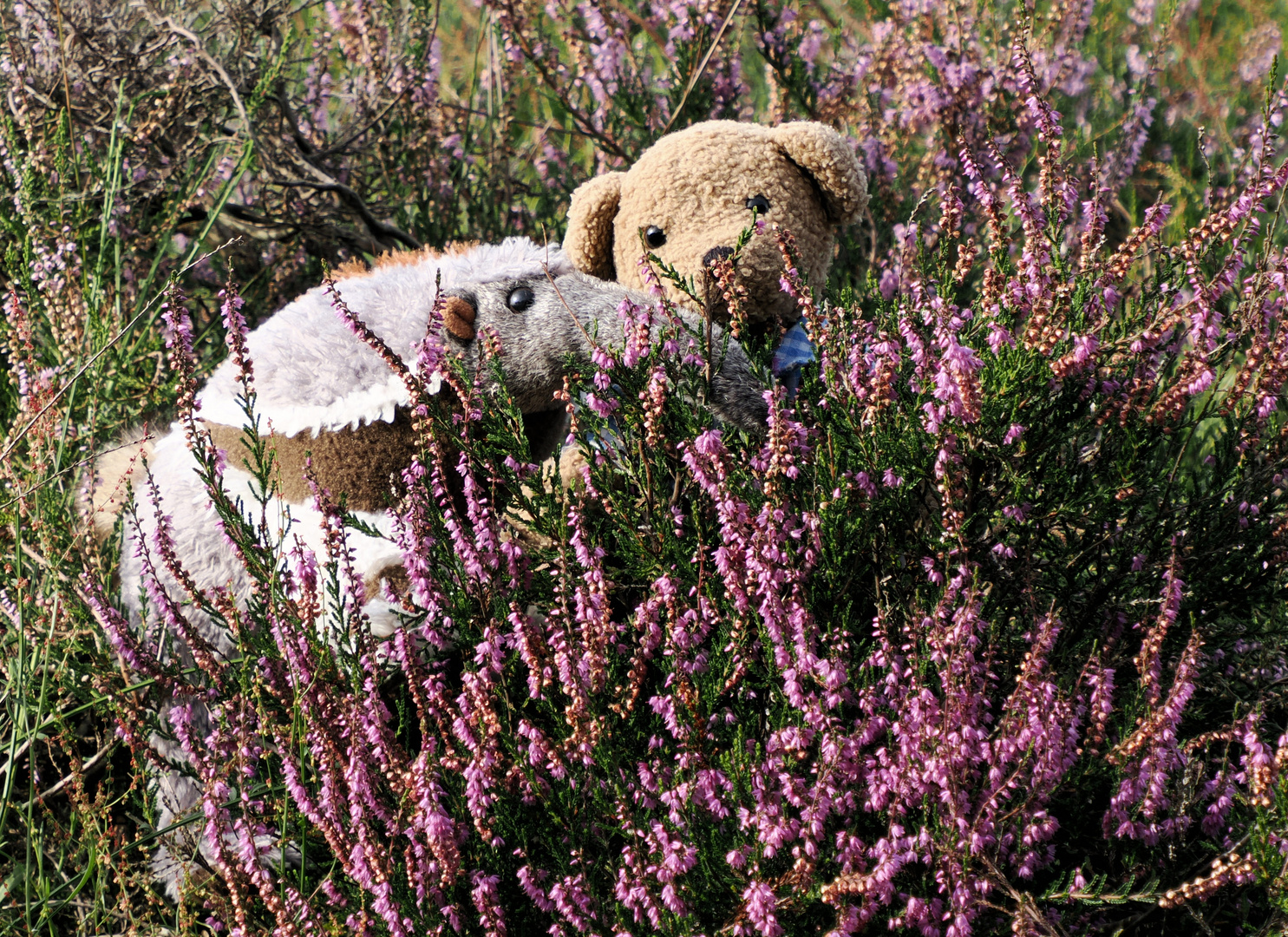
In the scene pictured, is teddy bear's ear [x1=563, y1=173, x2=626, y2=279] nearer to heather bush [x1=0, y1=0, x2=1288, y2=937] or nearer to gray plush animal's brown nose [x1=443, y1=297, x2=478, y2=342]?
gray plush animal's brown nose [x1=443, y1=297, x2=478, y2=342]

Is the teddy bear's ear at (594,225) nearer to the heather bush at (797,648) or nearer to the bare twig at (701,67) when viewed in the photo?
the heather bush at (797,648)

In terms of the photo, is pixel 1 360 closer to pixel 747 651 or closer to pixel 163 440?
pixel 163 440

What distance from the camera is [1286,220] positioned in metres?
2.15

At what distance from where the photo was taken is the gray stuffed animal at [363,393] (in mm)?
1897

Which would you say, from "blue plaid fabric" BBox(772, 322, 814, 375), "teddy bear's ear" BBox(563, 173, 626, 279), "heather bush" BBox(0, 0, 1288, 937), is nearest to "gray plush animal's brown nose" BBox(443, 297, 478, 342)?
"heather bush" BBox(0, 0, 1288, 937)

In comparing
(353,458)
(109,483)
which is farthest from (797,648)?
(109,483)

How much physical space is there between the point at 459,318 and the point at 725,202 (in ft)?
2.06

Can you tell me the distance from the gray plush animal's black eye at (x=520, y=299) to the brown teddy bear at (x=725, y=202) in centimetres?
29

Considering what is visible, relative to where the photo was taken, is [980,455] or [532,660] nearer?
[532,660]

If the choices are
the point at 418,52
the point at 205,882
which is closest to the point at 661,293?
the point at 205,882

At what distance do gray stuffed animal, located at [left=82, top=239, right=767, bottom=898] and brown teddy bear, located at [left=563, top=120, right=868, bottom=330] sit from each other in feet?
0.62

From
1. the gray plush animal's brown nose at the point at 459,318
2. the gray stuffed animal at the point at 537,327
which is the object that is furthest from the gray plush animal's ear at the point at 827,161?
the gray plush animal's brown nose at the point at 459,318

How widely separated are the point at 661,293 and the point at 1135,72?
4.92 m

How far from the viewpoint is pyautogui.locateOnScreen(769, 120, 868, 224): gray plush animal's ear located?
7.20 ft
